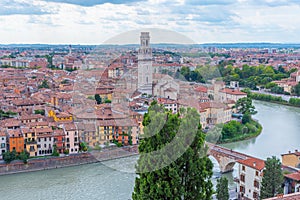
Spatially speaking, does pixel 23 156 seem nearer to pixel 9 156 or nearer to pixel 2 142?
pixel 9 156

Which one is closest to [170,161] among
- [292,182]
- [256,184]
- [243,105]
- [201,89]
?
[201,89]

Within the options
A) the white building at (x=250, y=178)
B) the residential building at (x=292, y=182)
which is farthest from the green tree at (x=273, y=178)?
the white building at (x=250, y=178)

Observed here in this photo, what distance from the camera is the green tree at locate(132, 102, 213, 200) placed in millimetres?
1621

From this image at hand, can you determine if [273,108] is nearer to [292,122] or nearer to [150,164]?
[292,122]

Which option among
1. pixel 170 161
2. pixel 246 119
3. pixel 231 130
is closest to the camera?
pixel 170 161

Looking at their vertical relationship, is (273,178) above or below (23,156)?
above

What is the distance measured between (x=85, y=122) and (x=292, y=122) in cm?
418

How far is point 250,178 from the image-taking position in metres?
3.49

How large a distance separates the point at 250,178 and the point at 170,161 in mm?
2075

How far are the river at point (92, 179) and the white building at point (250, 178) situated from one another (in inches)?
17.3

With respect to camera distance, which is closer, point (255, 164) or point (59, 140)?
point (255, 164)

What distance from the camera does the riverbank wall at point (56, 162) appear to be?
183 inches

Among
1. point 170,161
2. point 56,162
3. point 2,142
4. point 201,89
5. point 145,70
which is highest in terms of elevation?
point 145,70

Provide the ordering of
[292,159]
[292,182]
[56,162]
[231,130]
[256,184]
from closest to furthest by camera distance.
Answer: [292,182], [256,184], [292,159], [56,162], [231,130]
